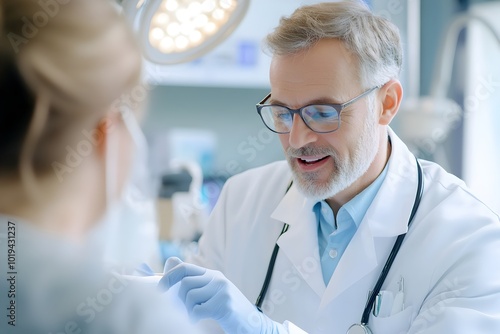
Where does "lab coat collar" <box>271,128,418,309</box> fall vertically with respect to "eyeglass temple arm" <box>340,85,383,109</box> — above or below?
below

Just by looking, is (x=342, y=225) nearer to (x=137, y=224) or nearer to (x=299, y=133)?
(x=299, y=133)

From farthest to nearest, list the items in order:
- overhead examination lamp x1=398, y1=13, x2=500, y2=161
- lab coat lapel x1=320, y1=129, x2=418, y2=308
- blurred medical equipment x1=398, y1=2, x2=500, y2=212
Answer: blurred medical equipment x1=398, y1=2, x2=500, y2=212 < overhead examination lamp x1=398, y1=13, x2=500, y2=161 < lab coat lapel x1=320, y1=129, x2=418, y2=308

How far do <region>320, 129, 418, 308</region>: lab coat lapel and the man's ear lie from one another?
10 centimetres

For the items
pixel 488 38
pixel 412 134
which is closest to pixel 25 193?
pixel 412 134

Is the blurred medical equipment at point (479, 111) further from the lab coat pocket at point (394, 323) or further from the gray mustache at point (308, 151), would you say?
the lab coat pocket at point (394, 323)

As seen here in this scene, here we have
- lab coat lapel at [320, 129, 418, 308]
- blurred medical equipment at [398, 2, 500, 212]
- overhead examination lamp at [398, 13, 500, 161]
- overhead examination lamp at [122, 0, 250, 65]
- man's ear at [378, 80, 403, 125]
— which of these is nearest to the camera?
overhead examination lamp at [122, 0, 250, 65]

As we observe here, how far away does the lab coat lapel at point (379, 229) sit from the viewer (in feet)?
4.35

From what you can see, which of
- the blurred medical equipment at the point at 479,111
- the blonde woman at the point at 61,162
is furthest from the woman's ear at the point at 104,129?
the blurred medical equipment at the point at 479,111

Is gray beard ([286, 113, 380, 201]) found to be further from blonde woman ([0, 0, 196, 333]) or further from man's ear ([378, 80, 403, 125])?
blonde woman ([0, 0, 196, 333])

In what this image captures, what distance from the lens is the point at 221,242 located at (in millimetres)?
1553

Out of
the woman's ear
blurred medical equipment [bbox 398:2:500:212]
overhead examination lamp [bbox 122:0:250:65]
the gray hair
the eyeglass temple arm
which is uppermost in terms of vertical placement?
the woman's ear

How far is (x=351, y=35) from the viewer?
138 centimetres

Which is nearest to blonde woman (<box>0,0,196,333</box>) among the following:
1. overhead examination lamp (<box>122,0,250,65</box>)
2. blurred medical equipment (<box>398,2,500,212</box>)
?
overhead examination lamp (<box>122,0,250,65</box>)

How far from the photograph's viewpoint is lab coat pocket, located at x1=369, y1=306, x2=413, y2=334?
123 centimetres
